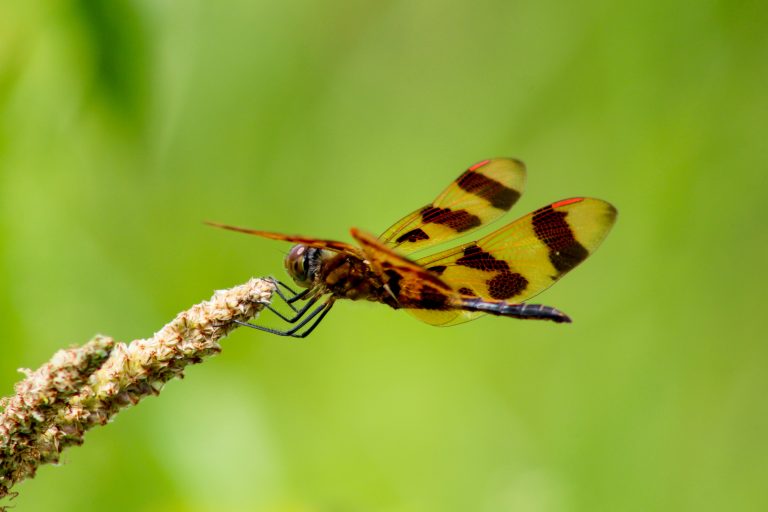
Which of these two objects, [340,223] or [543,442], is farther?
[340,223]

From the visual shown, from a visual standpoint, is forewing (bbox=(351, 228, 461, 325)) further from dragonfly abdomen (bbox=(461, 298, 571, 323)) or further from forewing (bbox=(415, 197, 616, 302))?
forewing (bbox=(415, 197, 616, 302))

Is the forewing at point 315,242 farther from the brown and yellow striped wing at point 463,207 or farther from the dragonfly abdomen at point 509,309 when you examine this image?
the dragonfly abdomen at point 509,309

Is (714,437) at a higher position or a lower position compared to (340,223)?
lower

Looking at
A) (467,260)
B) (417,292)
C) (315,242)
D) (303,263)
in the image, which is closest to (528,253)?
(467,260)

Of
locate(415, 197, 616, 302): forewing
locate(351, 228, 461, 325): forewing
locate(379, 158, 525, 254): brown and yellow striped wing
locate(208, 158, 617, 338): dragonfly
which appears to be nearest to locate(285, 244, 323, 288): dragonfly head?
locate(208, 158, 617, 338): dragonfly

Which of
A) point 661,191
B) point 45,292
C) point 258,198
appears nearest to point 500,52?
point 661,191

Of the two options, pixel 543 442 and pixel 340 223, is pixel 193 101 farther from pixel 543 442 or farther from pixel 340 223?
pixel 543 442
